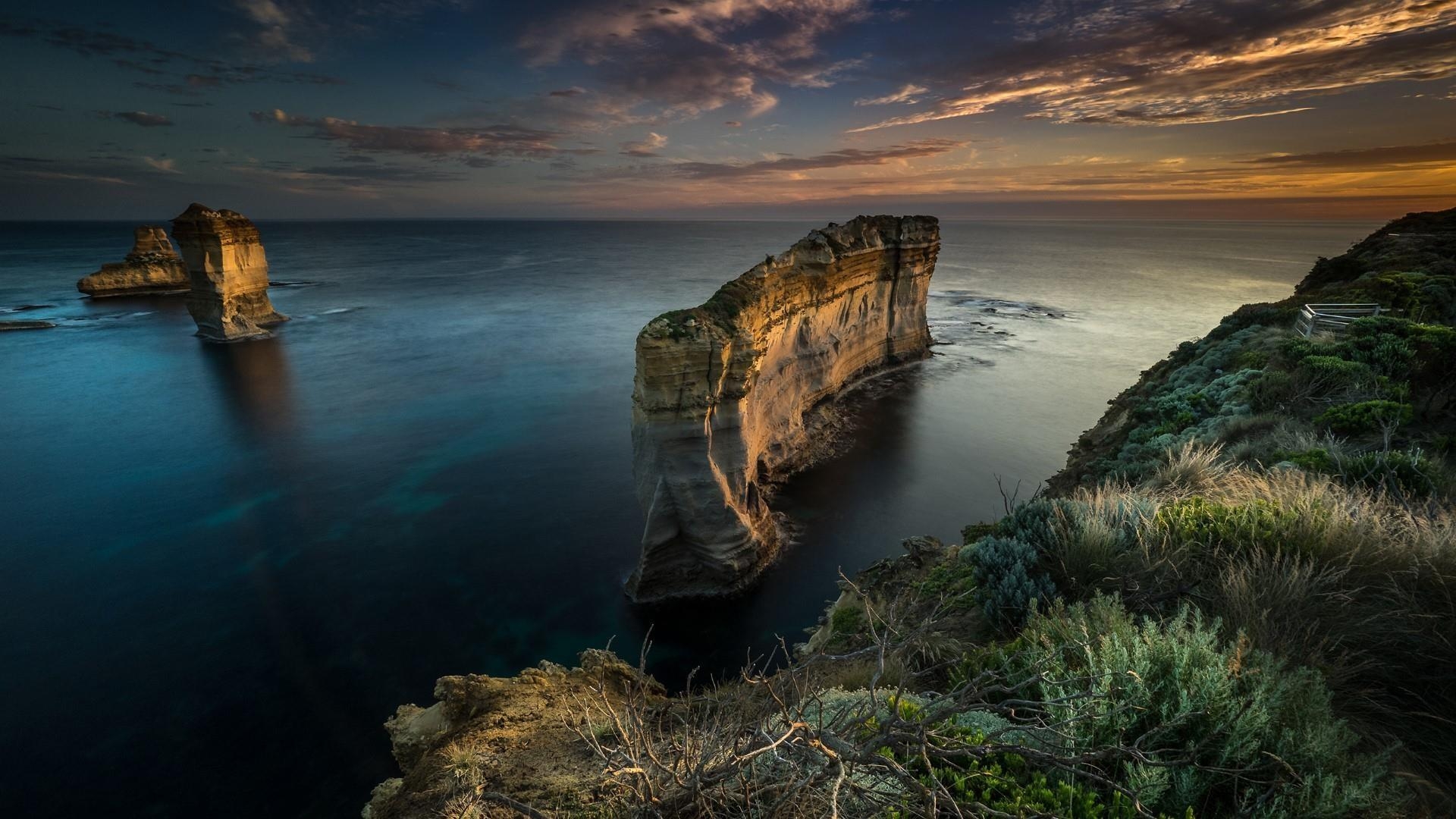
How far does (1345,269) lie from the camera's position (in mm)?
24000

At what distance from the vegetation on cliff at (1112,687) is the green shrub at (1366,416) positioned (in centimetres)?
4

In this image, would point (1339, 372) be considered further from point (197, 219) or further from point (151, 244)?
point (151, 244)

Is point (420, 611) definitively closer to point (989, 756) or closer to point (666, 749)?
point (666, 749)

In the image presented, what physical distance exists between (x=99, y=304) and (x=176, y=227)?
32.6 m

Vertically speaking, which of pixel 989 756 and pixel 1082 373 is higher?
pixel 989 756

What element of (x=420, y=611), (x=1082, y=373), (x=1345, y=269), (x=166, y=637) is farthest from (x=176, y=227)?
(x=1345, y=269)

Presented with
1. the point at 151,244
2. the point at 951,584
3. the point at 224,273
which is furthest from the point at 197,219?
the point at 951,584

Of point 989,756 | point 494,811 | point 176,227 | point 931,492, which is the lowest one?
point 931,492

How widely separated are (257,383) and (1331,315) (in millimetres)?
48691

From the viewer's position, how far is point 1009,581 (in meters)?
5.68

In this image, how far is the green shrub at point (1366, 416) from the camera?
936cm

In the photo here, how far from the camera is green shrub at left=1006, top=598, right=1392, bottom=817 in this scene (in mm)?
2969

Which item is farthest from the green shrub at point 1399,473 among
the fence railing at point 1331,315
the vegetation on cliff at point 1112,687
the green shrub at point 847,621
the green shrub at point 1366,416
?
the fence railing at point 1331,315

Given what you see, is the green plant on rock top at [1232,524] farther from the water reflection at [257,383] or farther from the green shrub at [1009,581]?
the water reflection at [257,383]
